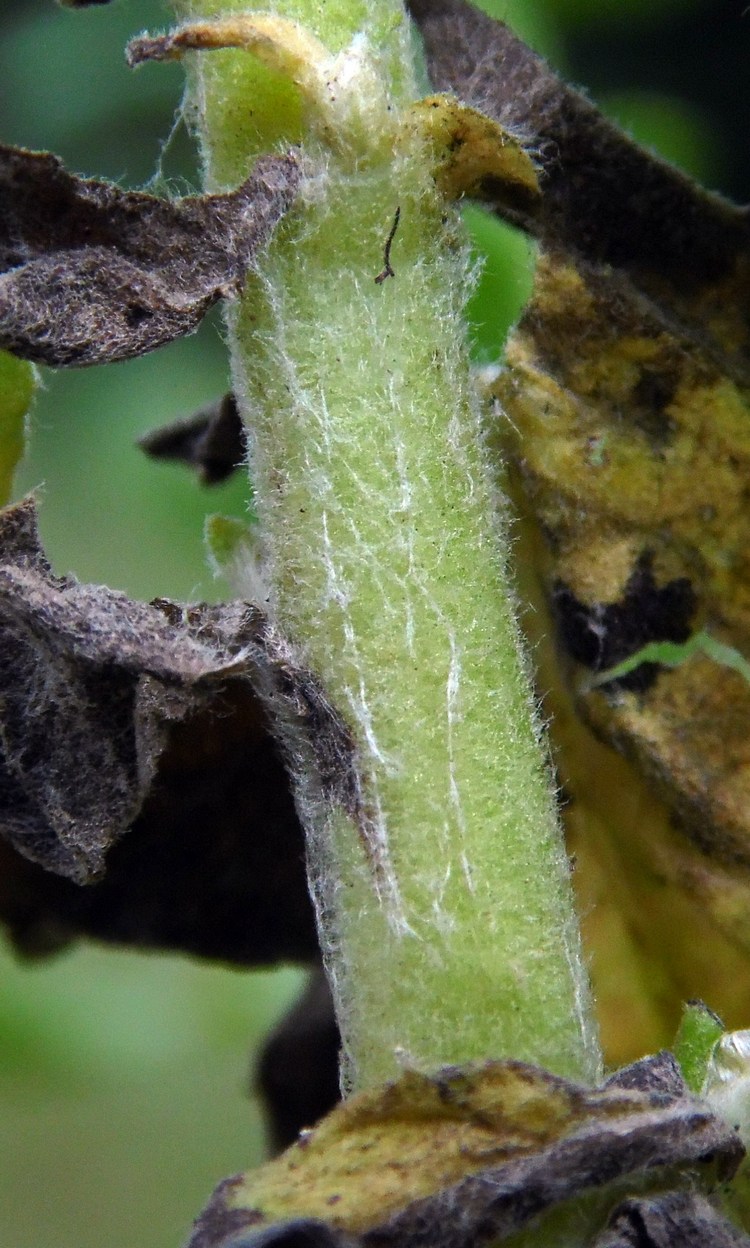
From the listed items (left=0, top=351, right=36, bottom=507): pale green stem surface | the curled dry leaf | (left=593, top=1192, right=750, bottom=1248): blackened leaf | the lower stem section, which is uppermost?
(left=0, top=351, right=36, bottom=507): pale green stem surface

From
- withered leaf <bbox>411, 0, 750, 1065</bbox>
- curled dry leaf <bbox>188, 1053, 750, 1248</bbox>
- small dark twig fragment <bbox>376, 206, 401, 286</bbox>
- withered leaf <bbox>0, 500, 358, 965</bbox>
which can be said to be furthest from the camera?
withered leaf <bbox>411, 0, 750, 1065</bbox>

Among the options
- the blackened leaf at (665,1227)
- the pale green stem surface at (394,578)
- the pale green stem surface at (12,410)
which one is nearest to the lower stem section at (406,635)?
the pale green stem surface at (394,578)

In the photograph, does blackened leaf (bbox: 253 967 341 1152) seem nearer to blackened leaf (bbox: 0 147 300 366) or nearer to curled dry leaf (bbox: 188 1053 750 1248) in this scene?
curled dry leaf (bbox: 188 1053 750 1248)

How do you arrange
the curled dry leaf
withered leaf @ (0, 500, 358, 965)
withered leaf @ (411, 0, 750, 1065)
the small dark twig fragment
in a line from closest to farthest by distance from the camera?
the curled dry leaf < withered leaf @ (0, 500, 358, 965) < the small dark twig fragment < withered leaf @ (411, 0, 750, 1065)

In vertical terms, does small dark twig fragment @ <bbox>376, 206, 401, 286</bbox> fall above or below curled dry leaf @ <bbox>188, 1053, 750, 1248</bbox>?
above

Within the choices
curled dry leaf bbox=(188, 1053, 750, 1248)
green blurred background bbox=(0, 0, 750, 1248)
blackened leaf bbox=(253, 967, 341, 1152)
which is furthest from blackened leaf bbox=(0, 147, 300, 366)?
blackened leaf bbox=(253, 967, 341, 1152)

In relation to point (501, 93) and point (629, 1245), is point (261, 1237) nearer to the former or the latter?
point (629, 1245)

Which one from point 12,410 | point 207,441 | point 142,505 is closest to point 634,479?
point 207,441
